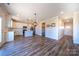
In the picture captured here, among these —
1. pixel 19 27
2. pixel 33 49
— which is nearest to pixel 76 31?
pixel 33 49

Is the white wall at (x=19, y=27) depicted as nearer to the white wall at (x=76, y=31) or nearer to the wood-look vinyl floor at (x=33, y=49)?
the wood-look vinyl floor at (x=33, y=49)

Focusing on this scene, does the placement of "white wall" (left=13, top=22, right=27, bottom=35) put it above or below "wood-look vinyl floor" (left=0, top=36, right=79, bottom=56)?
above

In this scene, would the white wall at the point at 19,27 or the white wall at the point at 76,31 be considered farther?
the white wall at the point at 76,31

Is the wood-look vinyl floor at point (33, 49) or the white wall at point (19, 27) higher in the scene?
the white wall at point (19, 27)

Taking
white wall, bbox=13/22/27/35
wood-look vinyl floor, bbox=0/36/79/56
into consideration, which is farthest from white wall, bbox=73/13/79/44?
white wall, bbox=13/22/27/35

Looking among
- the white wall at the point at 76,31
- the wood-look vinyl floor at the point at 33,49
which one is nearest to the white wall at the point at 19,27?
the wood-look vinyl floor at the point at 33,49

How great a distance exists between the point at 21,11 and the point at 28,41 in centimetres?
123

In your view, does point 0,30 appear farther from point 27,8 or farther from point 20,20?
point 27,8

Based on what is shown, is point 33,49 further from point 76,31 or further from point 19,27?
point 76,31

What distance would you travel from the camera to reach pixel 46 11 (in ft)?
9.65

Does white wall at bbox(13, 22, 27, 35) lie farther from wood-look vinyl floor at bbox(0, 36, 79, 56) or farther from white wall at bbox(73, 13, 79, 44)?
white wall at bbox(73, 13, 79, 44)

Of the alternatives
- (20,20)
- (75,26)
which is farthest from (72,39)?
→ (20,20)

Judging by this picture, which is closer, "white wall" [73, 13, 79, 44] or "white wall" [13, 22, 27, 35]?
"white wall" [13, 22, 27, 35]

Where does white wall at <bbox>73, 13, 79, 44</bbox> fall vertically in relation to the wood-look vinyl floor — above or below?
above
